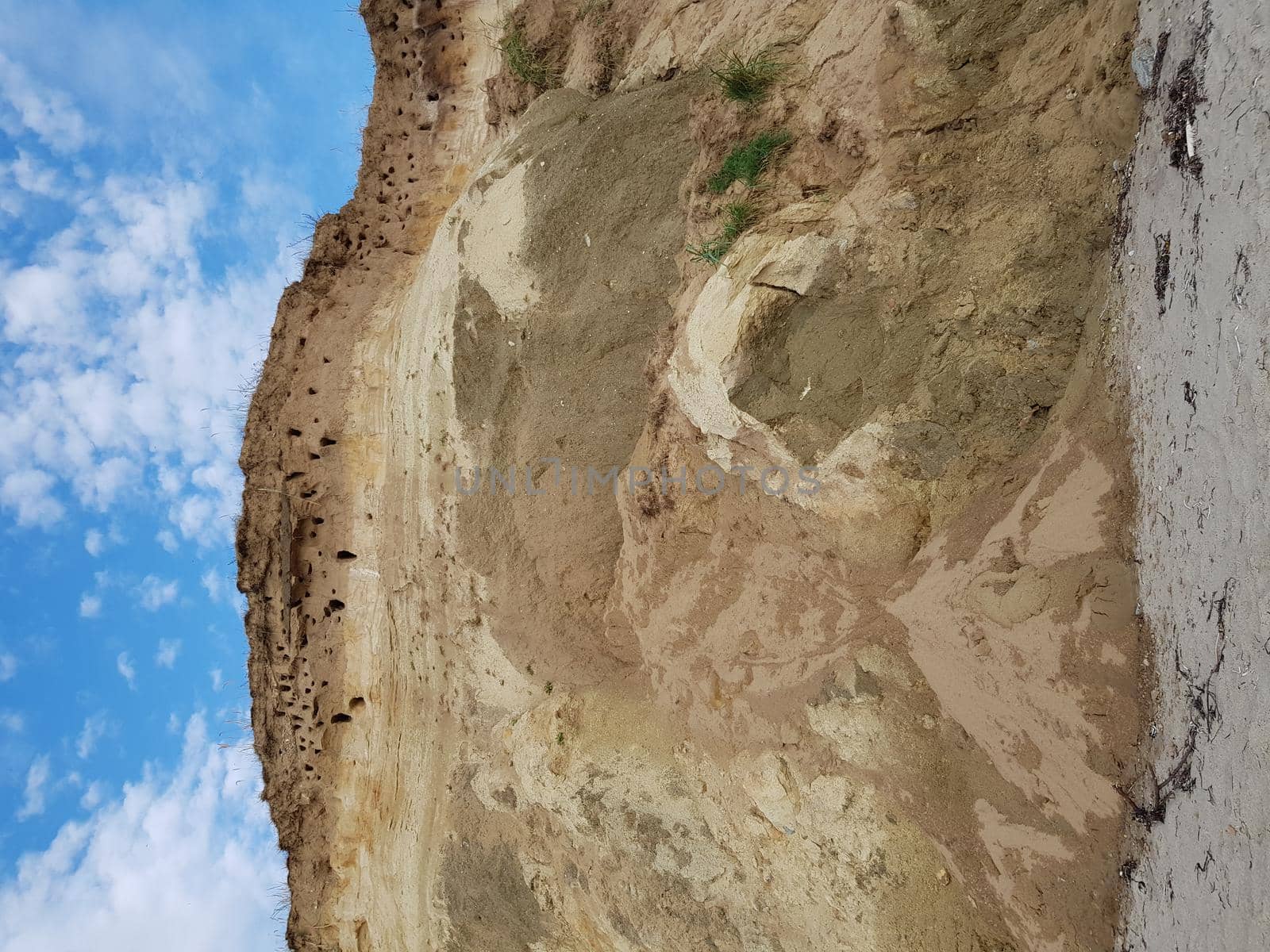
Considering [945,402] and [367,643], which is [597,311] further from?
[367,643]

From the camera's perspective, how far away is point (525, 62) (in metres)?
6.30

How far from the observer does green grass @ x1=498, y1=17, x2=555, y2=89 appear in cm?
629

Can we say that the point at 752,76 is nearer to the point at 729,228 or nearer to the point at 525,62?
the point at 729,228

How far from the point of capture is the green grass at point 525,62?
6293 mm

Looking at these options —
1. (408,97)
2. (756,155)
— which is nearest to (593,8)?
(408,97)

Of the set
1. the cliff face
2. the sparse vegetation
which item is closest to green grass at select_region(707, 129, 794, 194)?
the cliff face

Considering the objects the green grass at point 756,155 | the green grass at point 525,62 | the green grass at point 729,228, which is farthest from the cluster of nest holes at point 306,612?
the green grass at point 756,155

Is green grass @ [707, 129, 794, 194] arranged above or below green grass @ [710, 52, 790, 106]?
below

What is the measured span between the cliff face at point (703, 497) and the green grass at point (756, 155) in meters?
0.07

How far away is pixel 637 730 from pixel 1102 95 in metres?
4.09

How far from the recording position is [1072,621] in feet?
11.1

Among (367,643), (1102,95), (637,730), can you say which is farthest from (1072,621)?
(367,643)

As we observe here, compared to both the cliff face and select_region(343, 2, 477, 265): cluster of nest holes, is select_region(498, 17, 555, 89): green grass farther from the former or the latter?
select_region(343, 2, 477, 265): cluster of nest holes

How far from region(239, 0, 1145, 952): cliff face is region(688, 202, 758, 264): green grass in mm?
67
